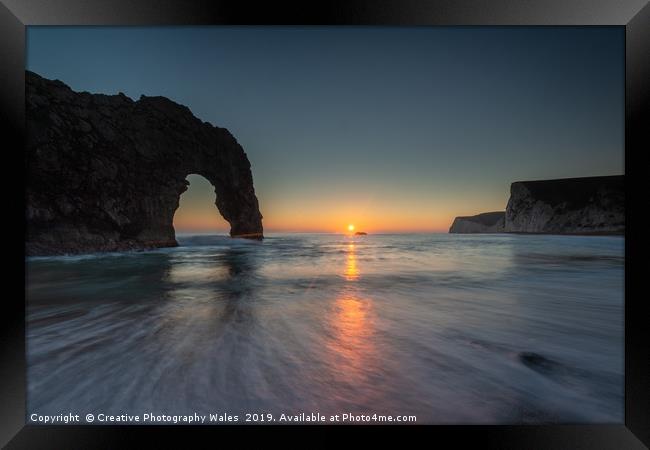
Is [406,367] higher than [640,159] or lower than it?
lower

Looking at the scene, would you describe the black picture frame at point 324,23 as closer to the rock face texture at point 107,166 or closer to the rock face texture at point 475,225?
the rock face texture at point 107,166

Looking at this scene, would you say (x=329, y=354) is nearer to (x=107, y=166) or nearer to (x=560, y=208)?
(x=107, y=166)

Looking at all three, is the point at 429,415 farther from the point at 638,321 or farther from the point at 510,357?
the point at 638,321

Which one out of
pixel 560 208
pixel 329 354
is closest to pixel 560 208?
pixel 560 208

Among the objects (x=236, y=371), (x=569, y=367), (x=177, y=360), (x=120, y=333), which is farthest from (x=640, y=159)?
(x=120, y=333)

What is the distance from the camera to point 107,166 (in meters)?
12.5

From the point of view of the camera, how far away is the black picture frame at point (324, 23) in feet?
7.11

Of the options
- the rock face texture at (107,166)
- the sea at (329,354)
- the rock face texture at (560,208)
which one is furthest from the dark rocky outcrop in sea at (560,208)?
the rock face texture at (107,166)

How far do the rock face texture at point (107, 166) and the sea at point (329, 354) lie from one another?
18.9 ft

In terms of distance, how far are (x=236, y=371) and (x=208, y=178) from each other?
20877 millimetres

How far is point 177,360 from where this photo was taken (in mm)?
2693

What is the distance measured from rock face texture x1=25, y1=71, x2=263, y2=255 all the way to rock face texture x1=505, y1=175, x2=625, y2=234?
25148 mm

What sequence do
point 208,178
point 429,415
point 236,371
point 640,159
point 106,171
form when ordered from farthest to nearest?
1. point 208,178
2. point 106,171
3. point 236,371
4. point 640,159
5. point 429,415

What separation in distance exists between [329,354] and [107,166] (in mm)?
15007
